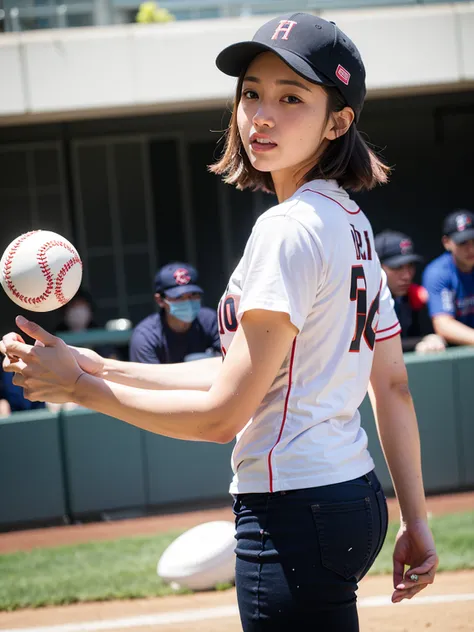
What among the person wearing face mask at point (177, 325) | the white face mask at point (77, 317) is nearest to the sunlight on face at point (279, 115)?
the person wearing face mask at point (177, 325)

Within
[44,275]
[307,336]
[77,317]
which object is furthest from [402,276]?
[307,336]

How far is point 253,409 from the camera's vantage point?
1.80m

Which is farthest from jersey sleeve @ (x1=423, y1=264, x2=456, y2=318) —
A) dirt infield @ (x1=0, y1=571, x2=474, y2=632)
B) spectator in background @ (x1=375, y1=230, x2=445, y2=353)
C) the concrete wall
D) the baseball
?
the baseball

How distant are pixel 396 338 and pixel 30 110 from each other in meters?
8.44

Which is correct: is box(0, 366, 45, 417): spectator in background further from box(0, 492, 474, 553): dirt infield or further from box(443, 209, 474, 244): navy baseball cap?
box(443, 209, 474, 244): navy baseball cap

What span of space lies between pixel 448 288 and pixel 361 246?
5.98m

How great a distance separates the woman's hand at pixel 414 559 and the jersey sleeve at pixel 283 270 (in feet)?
2.32

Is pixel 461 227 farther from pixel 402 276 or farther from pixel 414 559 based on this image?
pixel 414 559

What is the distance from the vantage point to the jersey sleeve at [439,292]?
7.76 m

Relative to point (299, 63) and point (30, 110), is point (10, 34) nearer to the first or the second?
point (30, 110)

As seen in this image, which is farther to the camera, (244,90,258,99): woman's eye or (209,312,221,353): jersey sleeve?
(209,312,221,353): jersey sleeve

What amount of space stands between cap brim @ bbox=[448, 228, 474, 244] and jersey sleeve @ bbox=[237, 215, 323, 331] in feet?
20.6

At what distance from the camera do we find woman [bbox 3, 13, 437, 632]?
1791 millimetres

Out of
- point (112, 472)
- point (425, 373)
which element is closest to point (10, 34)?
point (112, 472)
